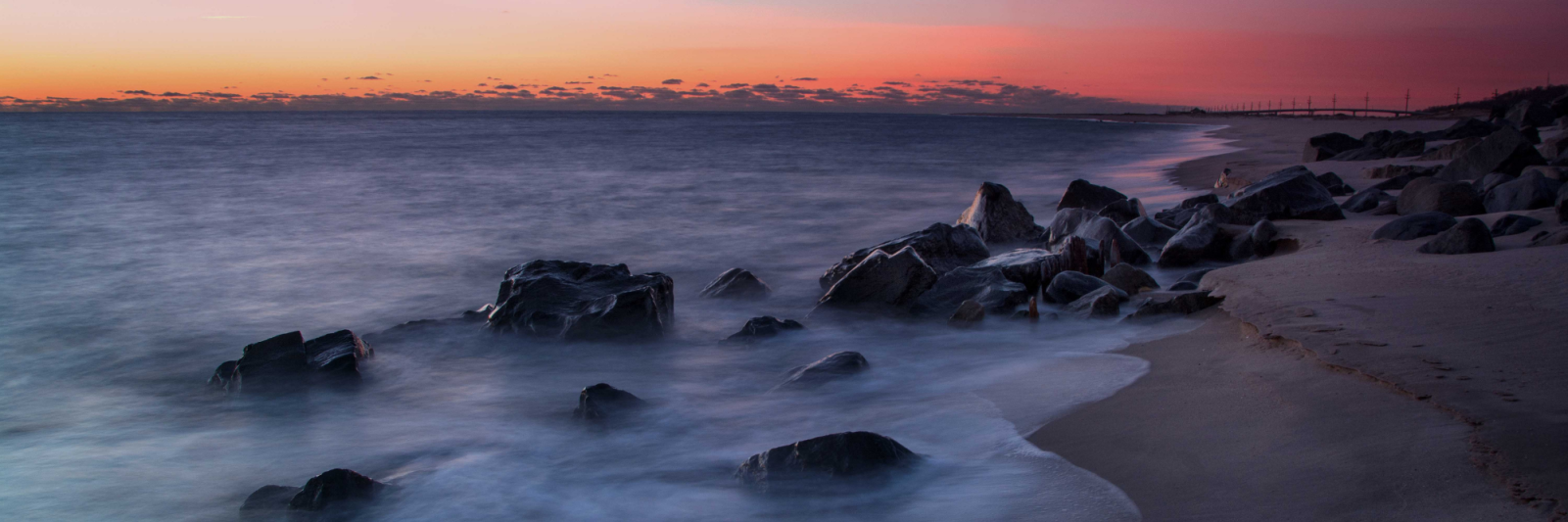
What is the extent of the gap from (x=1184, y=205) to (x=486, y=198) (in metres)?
10.7

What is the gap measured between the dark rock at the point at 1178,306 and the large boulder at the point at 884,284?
55.1 inches

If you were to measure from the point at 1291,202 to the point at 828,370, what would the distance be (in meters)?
4.99

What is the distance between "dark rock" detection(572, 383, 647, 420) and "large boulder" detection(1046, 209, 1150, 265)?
3607mm

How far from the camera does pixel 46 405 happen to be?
4.43 metres

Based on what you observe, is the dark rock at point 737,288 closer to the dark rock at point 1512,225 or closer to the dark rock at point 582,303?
the dark rock at point 582,303

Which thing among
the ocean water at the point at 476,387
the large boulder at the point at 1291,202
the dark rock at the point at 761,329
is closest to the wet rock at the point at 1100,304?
the ocean water at the point at 476,387

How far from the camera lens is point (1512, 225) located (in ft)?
18.1

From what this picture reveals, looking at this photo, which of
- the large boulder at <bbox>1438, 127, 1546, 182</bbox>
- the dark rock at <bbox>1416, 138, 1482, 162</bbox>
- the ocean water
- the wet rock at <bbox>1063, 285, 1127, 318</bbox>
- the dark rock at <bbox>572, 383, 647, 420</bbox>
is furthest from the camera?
the dark rock at <bbox>1416, 138, 1482, 162</bbox>

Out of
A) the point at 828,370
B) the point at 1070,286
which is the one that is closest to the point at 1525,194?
Answer: the point at 1070,286

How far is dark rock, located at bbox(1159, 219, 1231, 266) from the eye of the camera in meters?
6.38

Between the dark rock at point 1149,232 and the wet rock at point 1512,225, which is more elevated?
the wet rock at point 1512,225

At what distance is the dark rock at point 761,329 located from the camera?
525cm

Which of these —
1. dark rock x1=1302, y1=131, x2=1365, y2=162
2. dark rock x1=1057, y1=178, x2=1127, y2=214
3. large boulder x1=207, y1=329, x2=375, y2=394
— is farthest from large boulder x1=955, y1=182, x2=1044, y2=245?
dark rock x1=1302, y1=131, x2=1365, y2=162

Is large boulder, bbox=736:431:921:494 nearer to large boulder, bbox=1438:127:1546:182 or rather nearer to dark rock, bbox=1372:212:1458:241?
dark rock, bbox=1372:212:1458:241
